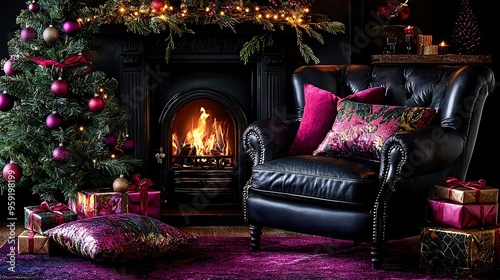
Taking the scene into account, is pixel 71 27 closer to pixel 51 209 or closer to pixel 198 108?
Answer: pixel 51 209

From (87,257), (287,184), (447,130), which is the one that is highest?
(447,130)

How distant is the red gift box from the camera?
409 cm

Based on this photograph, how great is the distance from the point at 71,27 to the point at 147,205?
1.07m

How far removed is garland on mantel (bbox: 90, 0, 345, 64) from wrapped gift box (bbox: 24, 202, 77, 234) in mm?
1202

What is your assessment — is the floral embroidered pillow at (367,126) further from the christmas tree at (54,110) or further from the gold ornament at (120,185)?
the christmas tree at (54,110)

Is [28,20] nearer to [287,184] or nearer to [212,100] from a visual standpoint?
[212,100]

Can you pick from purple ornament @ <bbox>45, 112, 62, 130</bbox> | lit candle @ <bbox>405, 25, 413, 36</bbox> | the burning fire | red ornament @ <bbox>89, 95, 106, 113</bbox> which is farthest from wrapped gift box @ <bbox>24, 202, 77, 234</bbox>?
lit candle @ <bbox>405, 25, 413, 36</bbox>

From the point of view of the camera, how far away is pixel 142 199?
163 inches

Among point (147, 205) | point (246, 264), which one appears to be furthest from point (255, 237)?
point (147, 205)

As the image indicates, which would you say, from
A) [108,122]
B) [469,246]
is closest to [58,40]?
[108,122]

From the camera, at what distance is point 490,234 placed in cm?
342

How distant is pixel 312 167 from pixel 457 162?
732 mm

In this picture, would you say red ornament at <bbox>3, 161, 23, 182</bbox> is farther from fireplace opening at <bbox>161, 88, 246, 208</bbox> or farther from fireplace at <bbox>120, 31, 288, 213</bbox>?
fireplace opening at <bbox>161, 88, 246, 208</bbox>

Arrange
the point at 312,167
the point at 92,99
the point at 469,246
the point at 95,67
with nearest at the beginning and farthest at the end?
the point at 469,246, the point at 312,167, the point at 92,99, the point at 95,67
